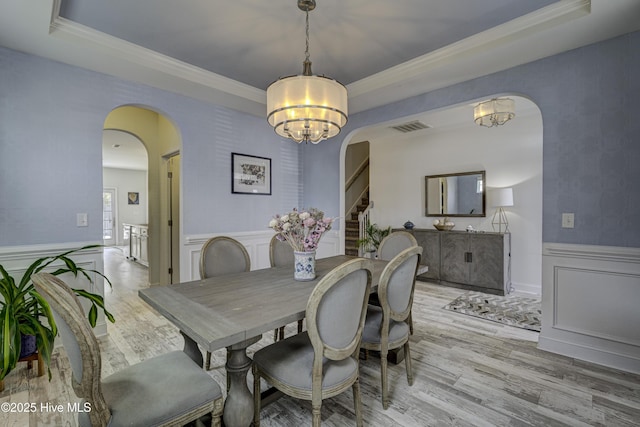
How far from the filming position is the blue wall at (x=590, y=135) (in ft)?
7.25

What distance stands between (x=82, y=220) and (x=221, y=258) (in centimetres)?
147

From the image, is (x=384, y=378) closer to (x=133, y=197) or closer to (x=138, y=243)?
(x=138, y=243)

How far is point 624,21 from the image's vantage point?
2.04 meters

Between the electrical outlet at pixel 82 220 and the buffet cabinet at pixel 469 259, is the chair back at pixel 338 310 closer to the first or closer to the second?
the electrical outlet at pixel 82 220

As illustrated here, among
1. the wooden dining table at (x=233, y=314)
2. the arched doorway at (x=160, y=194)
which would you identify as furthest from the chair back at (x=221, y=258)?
the arched doorway at (x=160, y=194)

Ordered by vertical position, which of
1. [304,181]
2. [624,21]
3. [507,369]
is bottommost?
[507,369]

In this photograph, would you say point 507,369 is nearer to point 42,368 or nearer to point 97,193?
point 42,368

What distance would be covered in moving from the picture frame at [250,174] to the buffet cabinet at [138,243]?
3.46 meters

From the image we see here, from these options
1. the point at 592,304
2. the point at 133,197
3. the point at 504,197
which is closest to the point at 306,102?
the point at 592,304

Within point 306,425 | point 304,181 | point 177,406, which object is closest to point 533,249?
point 304,181

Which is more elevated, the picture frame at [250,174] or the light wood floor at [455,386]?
the picture frame at [250,174]

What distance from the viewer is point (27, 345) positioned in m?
2.10

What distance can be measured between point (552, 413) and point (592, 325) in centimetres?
109

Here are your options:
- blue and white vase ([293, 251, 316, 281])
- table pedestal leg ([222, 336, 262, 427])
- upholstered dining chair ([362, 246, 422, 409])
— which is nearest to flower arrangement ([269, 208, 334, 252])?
blue and white vase ([293, 251, 316, 281])
